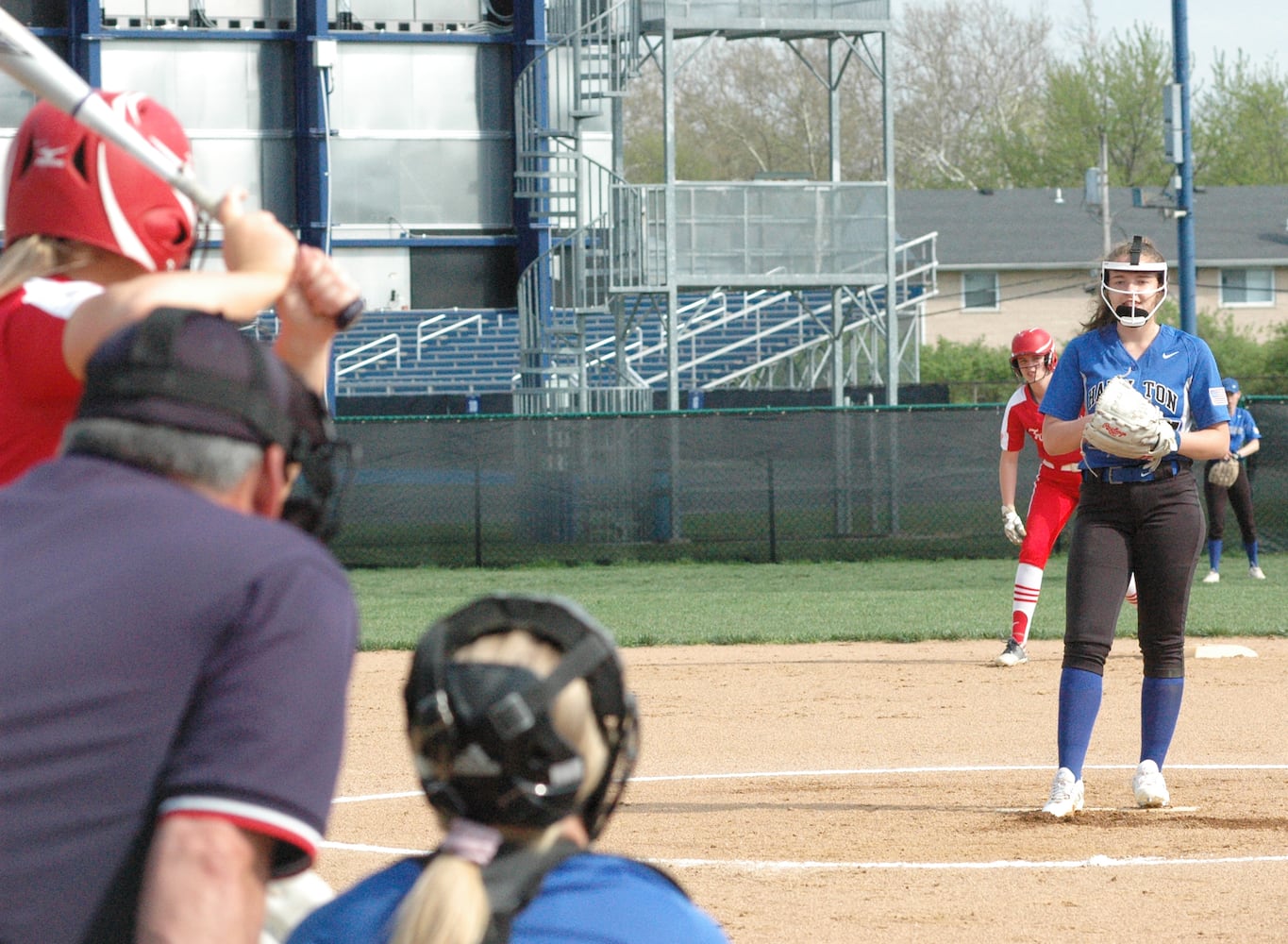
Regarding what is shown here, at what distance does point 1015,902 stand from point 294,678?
13.7 ft

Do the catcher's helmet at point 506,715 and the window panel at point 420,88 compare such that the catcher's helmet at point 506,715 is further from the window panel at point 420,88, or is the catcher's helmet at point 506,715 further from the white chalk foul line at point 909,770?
the window panel at point 420,88

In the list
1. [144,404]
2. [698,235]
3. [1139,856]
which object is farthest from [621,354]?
[144,404]

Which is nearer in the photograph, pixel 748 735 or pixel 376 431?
pixel 748 735

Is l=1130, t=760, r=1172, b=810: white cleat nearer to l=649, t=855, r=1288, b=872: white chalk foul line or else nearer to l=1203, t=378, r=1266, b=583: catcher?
l=649, t=855, r=1288, b=872: white chalk foul line

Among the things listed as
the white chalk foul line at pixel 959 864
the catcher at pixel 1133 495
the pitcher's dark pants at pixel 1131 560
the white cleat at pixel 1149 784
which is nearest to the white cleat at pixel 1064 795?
the catcher at pixel 1133 495

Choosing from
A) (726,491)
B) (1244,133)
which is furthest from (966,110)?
(726,491)

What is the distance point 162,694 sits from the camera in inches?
70.8

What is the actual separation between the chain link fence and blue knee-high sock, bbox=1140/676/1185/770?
14.0m

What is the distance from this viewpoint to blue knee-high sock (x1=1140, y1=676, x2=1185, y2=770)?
6.88 meters

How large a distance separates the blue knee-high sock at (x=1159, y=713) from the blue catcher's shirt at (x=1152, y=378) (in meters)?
0.88

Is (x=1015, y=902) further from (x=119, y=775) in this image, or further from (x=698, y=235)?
(x=698, y=235)

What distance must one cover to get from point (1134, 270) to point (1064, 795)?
6.50ft

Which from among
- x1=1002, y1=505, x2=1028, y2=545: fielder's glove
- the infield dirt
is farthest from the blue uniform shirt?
x1=1002, y1=505, x2=1028, y2=545: fielder's glove

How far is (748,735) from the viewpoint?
9523 millimetres
